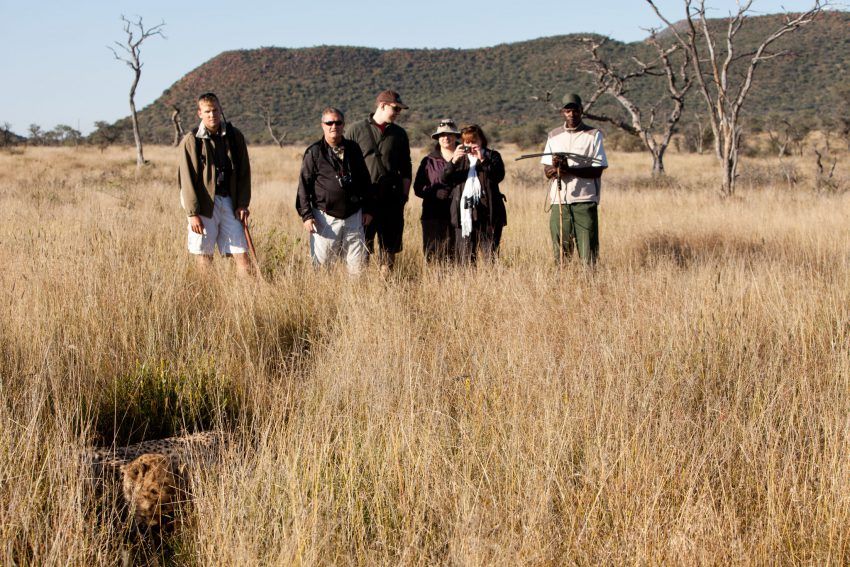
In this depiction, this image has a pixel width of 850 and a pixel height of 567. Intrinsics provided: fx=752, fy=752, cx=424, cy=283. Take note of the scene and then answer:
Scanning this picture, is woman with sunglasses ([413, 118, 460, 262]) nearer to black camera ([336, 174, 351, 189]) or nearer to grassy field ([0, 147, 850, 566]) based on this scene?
grassy field ([0, 147, 850, 566])

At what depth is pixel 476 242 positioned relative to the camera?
6391 mm

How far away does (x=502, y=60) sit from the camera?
8631 cm

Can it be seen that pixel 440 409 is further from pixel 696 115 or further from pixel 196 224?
pixel 696 115

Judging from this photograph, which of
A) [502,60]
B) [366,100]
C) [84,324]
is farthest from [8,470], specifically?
[502,60]

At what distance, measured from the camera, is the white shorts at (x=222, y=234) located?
595cm

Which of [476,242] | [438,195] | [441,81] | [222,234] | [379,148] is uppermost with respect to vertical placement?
[441,81]

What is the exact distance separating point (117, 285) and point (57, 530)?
2755 millimetres

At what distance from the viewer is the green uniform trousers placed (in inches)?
245

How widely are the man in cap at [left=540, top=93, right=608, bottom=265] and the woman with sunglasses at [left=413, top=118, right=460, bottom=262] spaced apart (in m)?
0.84

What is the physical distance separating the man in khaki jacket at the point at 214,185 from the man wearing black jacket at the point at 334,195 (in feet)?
1.73

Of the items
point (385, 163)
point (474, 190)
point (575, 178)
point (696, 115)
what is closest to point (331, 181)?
point (385, 163)

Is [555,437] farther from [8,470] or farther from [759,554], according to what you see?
[8,470]

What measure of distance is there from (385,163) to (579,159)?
1602 millimetres

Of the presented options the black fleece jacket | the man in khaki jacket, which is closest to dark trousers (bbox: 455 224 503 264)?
the black fleece jacket
